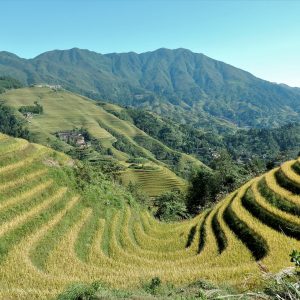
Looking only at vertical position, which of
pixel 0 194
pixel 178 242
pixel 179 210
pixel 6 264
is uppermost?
pixel 0 194

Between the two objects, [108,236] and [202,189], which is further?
Answer: [202,189]

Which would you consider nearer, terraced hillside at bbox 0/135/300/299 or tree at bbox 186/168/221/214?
terraced hillside at bbox 0/135/300/299

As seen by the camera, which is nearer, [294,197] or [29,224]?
[29,224]

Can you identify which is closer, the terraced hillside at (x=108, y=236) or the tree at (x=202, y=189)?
the terraced hillside at (x=108, y=236)

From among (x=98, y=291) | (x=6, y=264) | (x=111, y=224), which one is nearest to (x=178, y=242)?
(x=111, y=224)

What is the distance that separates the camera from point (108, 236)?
1432 inches

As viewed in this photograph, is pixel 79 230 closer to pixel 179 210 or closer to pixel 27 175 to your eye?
pixel 27 175

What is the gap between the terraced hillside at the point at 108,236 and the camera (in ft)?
76.5

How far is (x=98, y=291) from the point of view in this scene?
15.3 meters

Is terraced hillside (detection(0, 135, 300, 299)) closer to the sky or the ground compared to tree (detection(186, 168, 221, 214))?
closer to the sky

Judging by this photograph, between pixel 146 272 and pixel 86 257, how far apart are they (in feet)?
20.3

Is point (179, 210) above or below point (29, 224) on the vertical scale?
below

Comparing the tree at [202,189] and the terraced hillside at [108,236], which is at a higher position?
the terraced hillside at [108,236]

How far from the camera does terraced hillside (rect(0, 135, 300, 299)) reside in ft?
76.5
